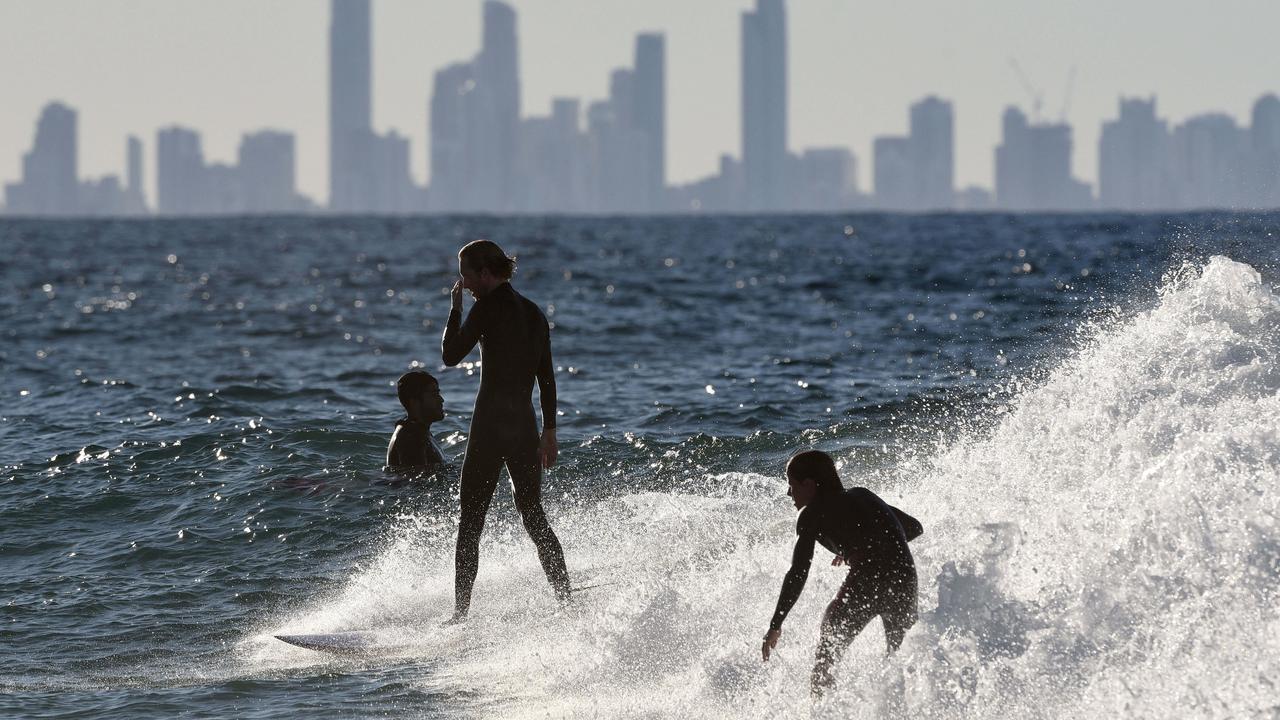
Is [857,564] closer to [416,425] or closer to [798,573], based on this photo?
[798,573]

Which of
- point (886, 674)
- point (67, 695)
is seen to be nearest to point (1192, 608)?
point (886, 674)

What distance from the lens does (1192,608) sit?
7.30 m

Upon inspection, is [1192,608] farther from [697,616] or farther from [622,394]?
[622,394]

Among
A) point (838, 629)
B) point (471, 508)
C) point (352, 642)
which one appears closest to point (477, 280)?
point (471, 508)

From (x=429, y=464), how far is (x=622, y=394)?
20.7 feet

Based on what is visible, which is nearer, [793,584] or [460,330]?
[793,584]

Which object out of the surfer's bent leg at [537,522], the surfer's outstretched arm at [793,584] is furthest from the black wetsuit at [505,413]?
the surfer's outstretched arm at [793,584]

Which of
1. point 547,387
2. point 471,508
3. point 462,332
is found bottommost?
point 471,508

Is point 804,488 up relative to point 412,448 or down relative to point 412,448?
up

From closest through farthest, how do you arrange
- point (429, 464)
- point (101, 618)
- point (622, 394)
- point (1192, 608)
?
1. point (1192, 608)
2. point (101, 618)
3. point (429, 464)
4. point (622, 394)

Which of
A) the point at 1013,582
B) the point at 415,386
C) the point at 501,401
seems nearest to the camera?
the point at 1013,582

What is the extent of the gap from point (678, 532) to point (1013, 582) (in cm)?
403

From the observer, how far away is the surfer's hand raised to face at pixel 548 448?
9.46 metres

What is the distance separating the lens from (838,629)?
7.59 metres
